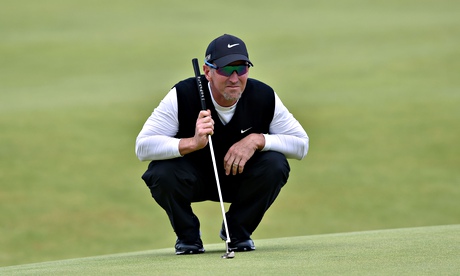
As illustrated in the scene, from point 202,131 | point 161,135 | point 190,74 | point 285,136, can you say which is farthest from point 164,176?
point 190,74

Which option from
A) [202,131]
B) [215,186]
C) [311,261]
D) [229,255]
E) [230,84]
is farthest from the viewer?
[215,186]

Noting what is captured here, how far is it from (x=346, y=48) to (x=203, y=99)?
2021 cm

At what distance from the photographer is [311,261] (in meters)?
5.00

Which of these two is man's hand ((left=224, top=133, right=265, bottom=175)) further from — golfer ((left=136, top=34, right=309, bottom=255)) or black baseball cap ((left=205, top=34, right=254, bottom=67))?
black baseball cap ((left=205, top=34, right=254, bottom=67))

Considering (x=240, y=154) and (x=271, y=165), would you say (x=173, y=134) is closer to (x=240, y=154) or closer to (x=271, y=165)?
(x=240, y=154)

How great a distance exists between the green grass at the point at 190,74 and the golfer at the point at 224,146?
5614mm

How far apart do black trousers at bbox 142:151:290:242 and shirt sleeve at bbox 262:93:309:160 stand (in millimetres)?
46

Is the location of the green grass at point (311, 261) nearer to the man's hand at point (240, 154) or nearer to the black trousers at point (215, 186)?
the black trousers at point (215, 186)

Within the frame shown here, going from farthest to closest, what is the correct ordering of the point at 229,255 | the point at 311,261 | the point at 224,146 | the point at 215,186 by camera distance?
the point at 215,186
the point at 224,146
the point at 229,255
the point at 311,261

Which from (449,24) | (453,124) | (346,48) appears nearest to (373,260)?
(453,124)

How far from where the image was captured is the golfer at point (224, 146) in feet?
18.2

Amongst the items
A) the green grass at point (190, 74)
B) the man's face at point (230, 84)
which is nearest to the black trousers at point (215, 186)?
the man's face at point (230, 84)

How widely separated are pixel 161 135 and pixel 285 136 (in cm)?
67

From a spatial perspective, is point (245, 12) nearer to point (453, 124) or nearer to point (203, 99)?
point (453, 124)
